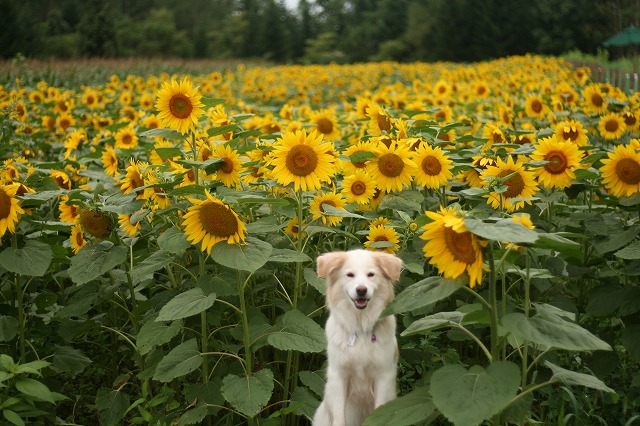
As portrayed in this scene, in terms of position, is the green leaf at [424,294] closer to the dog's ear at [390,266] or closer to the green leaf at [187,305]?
the dog's ear at [390,266]

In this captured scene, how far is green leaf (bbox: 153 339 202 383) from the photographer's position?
2791 mm

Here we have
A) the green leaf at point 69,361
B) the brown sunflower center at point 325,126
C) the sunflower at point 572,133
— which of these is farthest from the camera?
the brown sunflower center at point 325,126

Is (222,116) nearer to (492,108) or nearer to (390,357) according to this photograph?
(390,357)

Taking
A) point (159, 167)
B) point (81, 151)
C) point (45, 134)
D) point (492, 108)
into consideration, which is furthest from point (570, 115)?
point (45, 134)

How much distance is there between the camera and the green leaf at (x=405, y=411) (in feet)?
7.13

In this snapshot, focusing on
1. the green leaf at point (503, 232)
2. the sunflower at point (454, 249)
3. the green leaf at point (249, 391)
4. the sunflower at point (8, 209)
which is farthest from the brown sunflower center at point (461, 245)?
the sunflower at point (8, 209)

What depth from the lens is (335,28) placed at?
220 feet

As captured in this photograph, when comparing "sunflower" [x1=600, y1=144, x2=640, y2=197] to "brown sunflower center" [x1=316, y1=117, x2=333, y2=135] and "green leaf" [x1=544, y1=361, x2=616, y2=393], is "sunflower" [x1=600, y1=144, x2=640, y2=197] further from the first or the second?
"brown sunflower center" [x1=316, y1=117, x2=333, y2=135]

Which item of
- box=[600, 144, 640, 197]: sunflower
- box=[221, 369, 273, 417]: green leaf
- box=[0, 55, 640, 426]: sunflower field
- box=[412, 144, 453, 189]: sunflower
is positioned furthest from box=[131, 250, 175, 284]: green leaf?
box=[600, 144, 640, 197]: sunflower

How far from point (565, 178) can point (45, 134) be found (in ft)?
17.9

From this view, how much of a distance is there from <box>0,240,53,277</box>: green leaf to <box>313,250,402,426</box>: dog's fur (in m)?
1.18

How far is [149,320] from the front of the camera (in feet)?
10.1

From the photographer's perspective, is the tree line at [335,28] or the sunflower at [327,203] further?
the tree line at [335,28]

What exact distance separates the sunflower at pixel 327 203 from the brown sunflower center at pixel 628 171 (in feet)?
4.15
